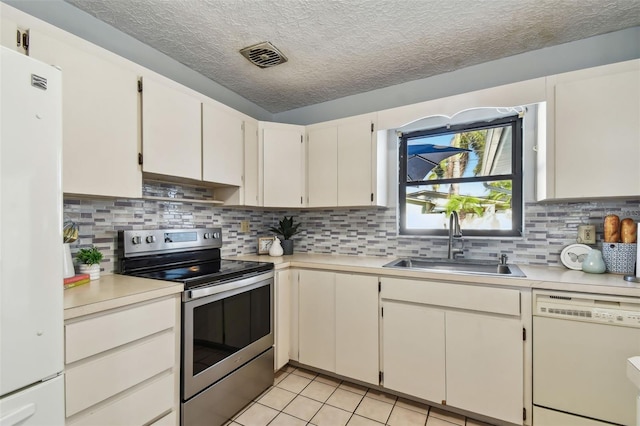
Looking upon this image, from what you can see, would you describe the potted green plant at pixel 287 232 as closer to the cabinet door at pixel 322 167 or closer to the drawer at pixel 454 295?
the cabinet door at pixel 322 167

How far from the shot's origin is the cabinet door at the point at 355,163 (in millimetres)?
2395

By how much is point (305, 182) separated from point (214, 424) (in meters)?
1.89

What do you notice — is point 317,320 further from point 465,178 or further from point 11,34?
point 11,34

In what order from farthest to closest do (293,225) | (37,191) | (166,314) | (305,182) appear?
(293,225) < (305,182) < (166,314) < (37,191)

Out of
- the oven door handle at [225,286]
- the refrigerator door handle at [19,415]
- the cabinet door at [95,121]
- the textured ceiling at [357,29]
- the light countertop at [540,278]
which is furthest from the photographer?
the textured ceiling at [357,29]

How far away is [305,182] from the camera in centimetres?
268

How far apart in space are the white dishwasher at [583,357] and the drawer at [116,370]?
1.98 m

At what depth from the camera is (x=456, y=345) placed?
1750 mm

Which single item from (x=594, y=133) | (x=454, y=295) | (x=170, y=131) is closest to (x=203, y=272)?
(x=170, y=131)

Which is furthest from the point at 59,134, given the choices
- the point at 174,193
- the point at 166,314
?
the point at 174,193

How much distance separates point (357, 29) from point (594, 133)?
1558 mm

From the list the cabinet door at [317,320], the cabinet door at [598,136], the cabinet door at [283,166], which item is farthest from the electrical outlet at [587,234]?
the cabinet door at [283,166]

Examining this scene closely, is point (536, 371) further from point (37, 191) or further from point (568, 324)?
point (37, 191)

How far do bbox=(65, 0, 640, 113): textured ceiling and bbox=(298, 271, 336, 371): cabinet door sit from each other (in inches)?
66.0
